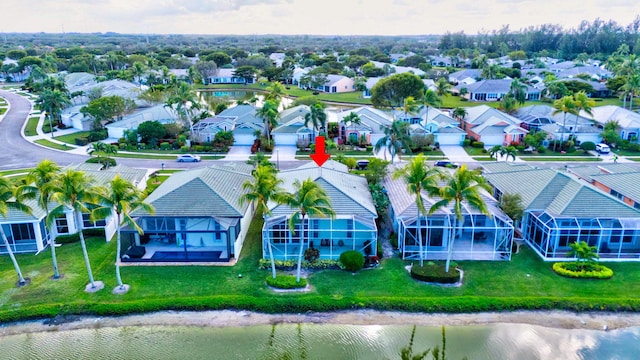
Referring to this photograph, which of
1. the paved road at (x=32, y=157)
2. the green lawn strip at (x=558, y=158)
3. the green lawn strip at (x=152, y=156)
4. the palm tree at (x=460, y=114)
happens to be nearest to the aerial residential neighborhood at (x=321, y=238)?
the paved road at (x=32, y=157)

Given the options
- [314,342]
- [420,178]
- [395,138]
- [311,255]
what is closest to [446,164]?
[395,138]

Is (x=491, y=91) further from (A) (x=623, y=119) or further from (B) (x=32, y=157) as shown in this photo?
(B) (x=32, y=157)

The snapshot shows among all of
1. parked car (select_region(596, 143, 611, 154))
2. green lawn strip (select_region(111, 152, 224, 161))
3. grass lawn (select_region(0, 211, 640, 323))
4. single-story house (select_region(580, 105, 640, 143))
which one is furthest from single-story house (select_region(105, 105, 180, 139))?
single-story house (select_region(580, 105, 640, 143))

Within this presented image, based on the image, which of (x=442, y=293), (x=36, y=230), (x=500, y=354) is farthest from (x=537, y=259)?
(x=36, y=230)

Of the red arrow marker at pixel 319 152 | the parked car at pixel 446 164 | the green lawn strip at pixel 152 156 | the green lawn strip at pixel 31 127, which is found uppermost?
the green lawn strip at pixel 31 127

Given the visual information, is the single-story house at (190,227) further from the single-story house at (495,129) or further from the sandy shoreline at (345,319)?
the single-story house at (495,129)

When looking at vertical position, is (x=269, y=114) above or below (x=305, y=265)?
above
